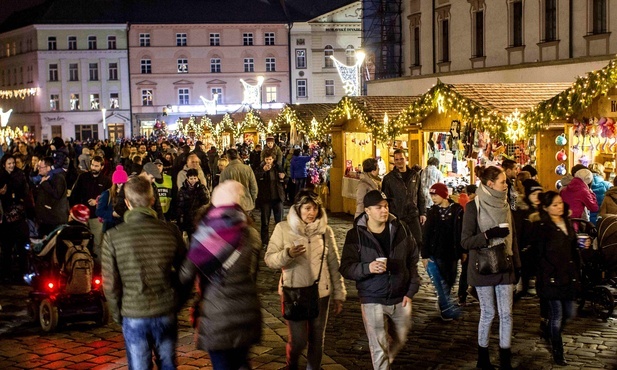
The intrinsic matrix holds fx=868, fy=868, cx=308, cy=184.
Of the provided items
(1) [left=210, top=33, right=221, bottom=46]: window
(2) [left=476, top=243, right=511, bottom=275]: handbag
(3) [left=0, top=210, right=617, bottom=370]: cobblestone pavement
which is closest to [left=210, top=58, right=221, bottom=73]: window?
(1) [left=210, top=33, right=221, bottom=46]: window

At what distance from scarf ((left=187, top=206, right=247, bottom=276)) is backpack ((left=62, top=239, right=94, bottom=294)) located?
13.6ft

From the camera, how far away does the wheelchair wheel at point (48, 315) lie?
939 cm

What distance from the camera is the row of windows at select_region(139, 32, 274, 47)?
247 ft

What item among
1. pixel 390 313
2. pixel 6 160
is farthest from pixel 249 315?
Result: pixel 6 160

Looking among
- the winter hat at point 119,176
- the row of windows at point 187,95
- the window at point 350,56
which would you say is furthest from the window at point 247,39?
the winter hat at point 119,176

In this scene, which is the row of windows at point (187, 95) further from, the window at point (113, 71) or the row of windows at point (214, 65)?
the window at point (113, 71)

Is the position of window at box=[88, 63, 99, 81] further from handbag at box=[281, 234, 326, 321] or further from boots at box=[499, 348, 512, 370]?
handbag at box=[281, 234, 326, 321]

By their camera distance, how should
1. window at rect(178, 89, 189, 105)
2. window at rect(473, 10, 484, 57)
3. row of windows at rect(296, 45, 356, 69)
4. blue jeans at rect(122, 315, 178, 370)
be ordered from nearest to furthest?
blue jeans at rect(122, 315, 178, 370), window at rect(473, 10, 484, 57), row of windows at rect(296, 45, 356, 69), window at rect(178, 89, 189, 105)

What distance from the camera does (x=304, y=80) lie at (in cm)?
7550

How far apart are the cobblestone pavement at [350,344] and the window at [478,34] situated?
59.0 ft

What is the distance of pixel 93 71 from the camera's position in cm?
7562

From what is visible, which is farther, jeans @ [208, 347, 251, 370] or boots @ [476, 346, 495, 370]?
boots @ [476, 346, 495, 370]

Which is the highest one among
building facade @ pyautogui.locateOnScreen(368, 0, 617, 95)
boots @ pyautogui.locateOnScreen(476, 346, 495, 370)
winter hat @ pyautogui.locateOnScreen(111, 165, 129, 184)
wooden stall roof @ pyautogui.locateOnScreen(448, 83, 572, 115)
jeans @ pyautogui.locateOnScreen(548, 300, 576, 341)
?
building facade @ pyautogui.locateOnScreen(368, 0, 617, 95)

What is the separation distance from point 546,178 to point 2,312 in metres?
10.4
